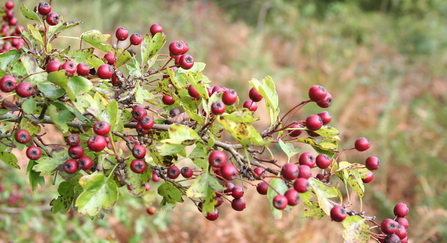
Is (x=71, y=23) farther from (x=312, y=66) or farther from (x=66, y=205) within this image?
(x=312, y=66)

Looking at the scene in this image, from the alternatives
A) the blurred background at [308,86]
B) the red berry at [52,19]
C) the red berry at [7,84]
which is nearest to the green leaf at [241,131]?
the red berry at [7,84]

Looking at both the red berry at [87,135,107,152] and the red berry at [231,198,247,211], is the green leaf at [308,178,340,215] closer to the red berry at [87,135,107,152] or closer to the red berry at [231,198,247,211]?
the red berry at [231,198,247,211]

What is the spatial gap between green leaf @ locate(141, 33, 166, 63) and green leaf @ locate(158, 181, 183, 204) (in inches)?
12.5

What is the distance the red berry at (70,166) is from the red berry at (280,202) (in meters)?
0.45

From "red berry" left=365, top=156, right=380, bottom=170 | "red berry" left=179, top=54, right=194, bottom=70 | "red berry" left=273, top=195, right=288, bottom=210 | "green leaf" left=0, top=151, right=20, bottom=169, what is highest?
"red berry" left=179, top=54, right=194, bottom=70

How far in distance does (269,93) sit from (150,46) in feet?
1.04

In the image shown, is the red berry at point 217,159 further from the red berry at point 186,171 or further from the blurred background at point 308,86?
the blurred background at point 308,86

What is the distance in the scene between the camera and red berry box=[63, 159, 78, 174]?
816 millimetres

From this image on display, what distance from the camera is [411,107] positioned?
592 cm

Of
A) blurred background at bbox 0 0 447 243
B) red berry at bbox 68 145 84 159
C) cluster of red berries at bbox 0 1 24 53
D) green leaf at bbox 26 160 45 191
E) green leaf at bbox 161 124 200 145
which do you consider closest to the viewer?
green leaf at bbox 161 124 200 145

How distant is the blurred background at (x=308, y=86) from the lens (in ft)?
7.88

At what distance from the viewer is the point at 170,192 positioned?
0.93 m

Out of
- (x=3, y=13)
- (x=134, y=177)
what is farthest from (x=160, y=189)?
(x=3, y=13)

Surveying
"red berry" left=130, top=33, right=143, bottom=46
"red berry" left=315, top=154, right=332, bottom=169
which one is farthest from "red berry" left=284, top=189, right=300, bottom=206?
"red berry" left=130, top=33, right=143, bottom=46
